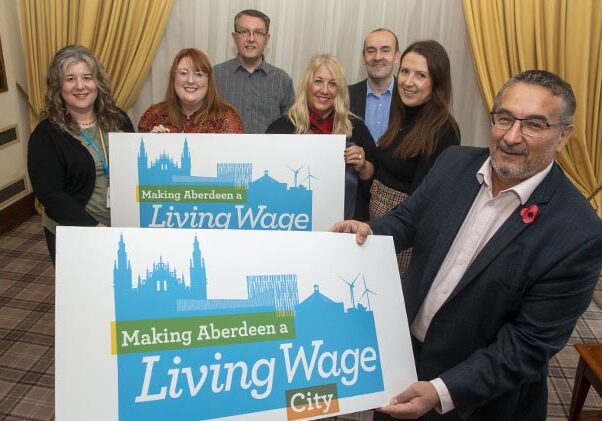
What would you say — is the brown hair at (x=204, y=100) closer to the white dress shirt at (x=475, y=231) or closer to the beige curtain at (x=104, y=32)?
the white dress shirt at (x=475, y=231)

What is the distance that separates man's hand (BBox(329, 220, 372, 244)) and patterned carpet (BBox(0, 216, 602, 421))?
4.56ft

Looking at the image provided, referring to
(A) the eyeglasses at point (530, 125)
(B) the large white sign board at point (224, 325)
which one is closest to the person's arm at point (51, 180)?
(B) the large white sign board at point (224, 325)

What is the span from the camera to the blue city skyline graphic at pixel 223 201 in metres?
2.10

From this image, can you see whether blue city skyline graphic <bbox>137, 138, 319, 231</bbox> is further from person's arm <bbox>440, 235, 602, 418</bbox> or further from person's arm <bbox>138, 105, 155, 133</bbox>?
person's arm <bbox>440, 235, 602, 418</bbox>

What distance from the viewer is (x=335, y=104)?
2549mm

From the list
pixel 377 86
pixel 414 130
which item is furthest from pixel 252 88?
pixel 414 130

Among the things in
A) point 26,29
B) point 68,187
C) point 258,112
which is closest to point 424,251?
point 68,187

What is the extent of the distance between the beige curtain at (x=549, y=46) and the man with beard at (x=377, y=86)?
44.0 inches

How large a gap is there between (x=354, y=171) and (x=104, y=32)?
2944mm

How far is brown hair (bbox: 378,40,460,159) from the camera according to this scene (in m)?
2.33

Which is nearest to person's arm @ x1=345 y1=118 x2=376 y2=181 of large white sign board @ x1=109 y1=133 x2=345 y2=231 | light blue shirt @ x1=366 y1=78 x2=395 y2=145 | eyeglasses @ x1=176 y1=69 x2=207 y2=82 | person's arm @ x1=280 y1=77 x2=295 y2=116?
large white sign board @ x1=109 y1=133 x2=345 y2=231

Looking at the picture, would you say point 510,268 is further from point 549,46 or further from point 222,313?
point 549,46

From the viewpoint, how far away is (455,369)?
1399 mm

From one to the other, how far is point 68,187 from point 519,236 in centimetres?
187
